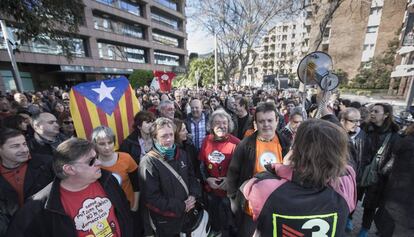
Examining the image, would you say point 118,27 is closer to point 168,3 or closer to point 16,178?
point 168,3

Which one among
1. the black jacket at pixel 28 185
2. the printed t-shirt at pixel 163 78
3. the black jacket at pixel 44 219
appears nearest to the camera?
the black jacket at pixel 44 219

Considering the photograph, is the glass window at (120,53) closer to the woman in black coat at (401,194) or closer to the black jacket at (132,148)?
the black jacket at (132,148)

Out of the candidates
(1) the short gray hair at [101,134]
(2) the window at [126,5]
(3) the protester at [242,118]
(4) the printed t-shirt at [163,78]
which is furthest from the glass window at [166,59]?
(1) the short gray hair at [101,134]

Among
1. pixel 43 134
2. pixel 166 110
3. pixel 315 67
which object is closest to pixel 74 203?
pixel 43 134

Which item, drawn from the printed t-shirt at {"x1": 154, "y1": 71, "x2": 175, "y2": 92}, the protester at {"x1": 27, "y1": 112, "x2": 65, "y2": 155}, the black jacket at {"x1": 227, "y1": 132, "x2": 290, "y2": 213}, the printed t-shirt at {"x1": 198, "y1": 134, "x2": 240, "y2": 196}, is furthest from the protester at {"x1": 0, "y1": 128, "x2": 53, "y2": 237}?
the printed t-shirt at {"x1": 154, "y1": 71, "x2": 175, "y2": 92}

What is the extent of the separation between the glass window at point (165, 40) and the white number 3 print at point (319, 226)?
33901mm

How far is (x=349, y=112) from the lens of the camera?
2.81 m

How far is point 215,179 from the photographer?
2678 millimetres

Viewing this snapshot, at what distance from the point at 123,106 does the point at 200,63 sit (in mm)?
30994

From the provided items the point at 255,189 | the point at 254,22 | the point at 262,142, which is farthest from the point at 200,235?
the point at 254,22

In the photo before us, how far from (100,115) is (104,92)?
0.36m

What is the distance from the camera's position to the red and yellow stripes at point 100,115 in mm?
→ 2889

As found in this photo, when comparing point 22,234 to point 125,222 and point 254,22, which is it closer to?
point 125,222

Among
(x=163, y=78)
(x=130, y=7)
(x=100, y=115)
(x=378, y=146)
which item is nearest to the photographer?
(x=378, y=146)
